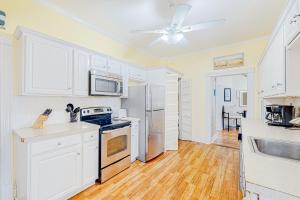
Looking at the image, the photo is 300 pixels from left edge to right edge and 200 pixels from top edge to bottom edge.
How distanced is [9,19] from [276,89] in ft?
10.9

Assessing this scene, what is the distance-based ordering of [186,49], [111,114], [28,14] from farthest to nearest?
[186,49]
[111,114]
[28,14]

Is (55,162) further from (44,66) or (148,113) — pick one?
(148,113)

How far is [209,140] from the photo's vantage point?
4.50m

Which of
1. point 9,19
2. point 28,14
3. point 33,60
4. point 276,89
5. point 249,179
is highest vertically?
point 28,14

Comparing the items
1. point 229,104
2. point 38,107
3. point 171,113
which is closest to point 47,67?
point 38,107

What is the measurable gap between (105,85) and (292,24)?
250 centimetres

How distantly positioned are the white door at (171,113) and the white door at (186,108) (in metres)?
0.84

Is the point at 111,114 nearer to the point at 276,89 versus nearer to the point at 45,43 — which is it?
the point at 45,43

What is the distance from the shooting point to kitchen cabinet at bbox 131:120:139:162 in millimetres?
3119

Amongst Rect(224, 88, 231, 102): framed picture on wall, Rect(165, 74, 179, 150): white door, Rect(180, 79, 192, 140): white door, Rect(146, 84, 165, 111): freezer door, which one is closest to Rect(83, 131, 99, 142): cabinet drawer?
Rect(146, 84, 165, 111): freezer door

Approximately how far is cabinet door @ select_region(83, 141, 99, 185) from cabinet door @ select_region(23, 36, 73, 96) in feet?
2.75

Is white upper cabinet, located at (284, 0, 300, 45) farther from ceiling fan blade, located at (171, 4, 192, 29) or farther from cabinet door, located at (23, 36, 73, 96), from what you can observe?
cabinet door, located at (23, 36, 73, 96)

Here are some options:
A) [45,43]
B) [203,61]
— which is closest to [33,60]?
[45,43]

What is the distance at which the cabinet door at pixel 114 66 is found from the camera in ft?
9.73
